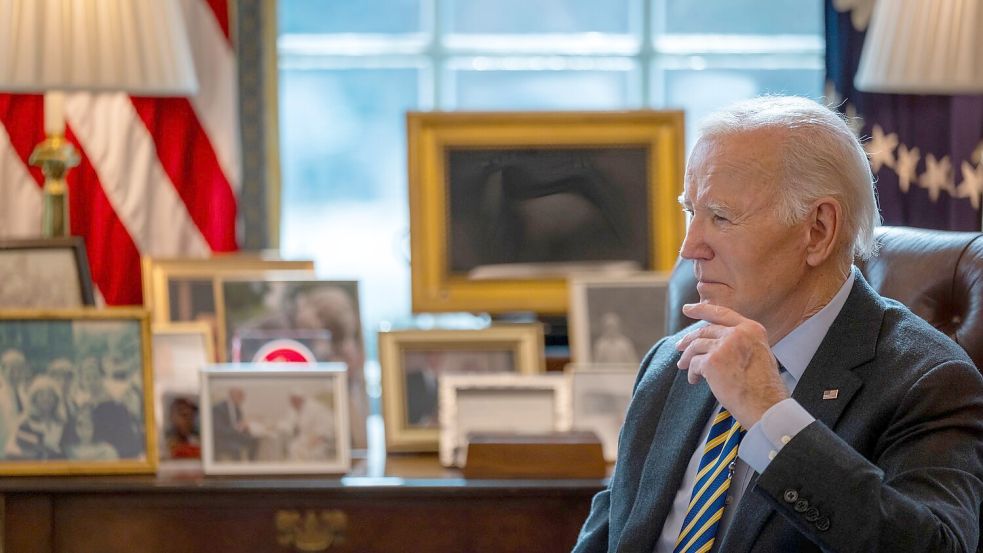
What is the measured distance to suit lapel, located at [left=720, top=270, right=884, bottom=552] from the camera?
5.47 feet

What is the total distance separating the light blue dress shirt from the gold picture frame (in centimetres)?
121

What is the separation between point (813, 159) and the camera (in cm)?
172

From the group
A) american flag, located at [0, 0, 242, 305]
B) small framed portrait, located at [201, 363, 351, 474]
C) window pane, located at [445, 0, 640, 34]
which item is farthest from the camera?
window pane, located at [445, 0, 640, 34]

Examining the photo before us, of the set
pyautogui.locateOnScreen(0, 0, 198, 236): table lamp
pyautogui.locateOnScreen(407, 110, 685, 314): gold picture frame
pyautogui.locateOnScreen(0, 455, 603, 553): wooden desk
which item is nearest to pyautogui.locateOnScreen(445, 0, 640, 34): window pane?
pyautogui.locateOnScreen(407, 110, 685, 314): gold picture frame

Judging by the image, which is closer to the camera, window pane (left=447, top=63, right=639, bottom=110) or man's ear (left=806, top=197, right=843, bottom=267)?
man's ear (left=806, top=197, right=843, bottom=267)

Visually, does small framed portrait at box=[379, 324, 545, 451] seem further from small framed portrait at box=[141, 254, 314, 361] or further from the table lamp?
the table lamp

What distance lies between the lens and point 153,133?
11.3 ft

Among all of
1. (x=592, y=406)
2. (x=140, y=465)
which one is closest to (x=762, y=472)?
(x=592, y=406)

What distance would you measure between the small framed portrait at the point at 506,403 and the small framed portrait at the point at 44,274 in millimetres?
795

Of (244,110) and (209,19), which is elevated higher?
(209,19)

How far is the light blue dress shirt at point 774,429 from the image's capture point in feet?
5.04

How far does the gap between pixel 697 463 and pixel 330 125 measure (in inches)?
88.0

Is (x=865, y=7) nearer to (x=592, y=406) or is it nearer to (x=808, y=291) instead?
(x=592, y=406)

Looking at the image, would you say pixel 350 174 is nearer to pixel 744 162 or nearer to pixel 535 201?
pixel 535 201
